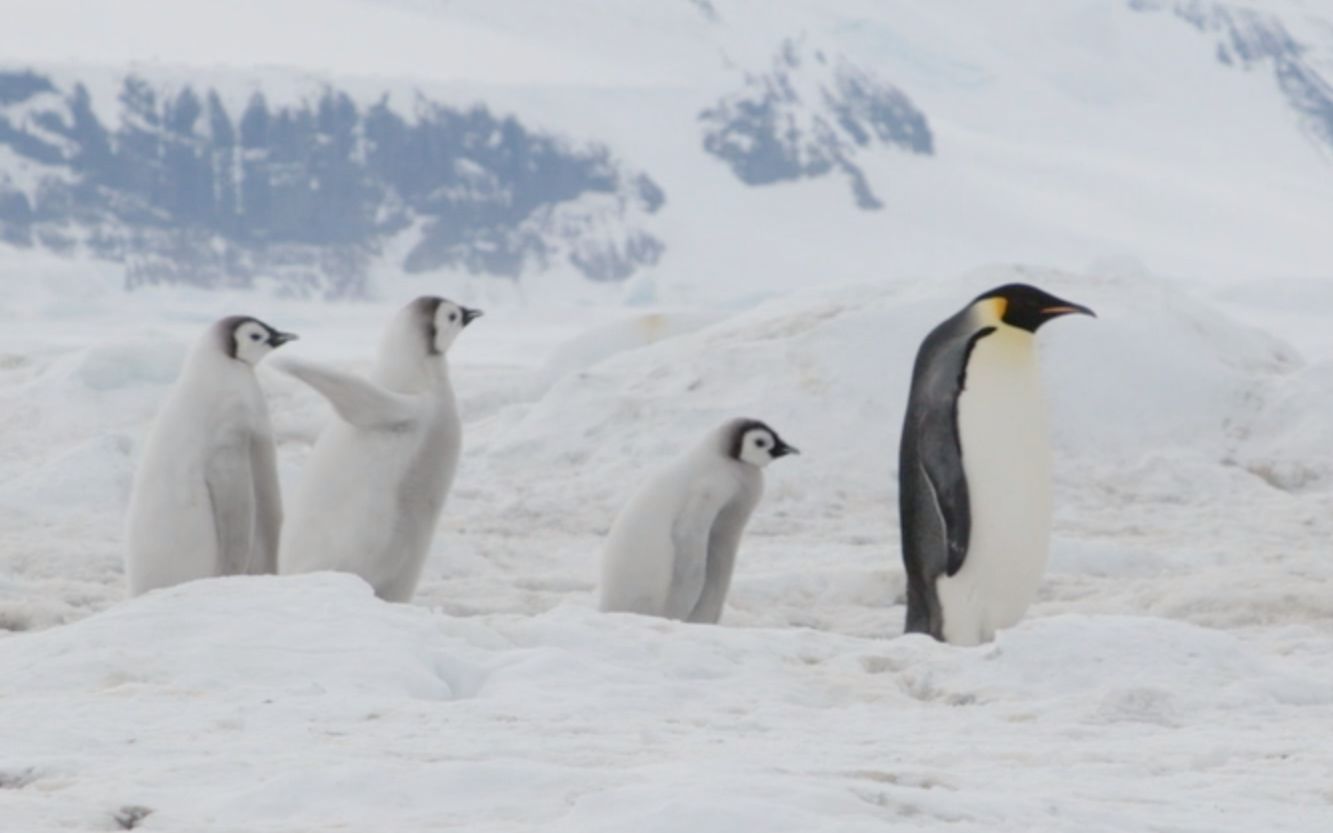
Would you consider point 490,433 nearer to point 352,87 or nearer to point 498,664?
point 498,664

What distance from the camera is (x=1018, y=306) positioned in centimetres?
624

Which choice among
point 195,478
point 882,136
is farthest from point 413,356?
point 882,136

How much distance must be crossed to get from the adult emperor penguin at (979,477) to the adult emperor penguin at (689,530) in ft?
2.20

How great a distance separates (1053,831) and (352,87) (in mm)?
152400

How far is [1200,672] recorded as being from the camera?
4.09 meters

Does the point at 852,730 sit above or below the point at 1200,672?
above

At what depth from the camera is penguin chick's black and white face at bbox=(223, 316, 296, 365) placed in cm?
640

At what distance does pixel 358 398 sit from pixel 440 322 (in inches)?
20.2

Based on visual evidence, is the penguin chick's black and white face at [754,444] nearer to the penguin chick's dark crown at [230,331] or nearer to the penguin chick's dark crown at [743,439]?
the penguin chick's dark crown at [743,439]

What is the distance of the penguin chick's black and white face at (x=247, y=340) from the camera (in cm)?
640

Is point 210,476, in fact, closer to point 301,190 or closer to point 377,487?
point 377,487

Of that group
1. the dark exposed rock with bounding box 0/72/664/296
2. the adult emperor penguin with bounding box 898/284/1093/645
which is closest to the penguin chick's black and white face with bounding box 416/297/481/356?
the adult emperor penguin with bounding box 898/284/1093/645

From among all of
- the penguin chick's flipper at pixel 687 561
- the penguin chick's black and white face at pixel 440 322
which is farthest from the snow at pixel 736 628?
the penguin chick's black and white face at pixel 440 322

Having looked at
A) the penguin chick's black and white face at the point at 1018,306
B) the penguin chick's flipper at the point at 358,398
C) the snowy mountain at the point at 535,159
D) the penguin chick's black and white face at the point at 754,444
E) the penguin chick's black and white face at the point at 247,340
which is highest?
the penguin chick's black and white face at the point at 247,340
